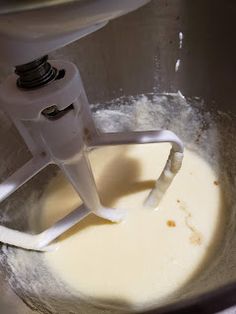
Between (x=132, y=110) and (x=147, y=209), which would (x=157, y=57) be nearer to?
(x=132, y=110)

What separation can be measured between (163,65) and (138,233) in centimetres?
30

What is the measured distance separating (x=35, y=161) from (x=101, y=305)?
23cm

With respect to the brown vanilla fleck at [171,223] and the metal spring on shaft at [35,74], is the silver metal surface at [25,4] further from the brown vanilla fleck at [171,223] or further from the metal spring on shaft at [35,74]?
the brown vanilla fleck at [171,223]

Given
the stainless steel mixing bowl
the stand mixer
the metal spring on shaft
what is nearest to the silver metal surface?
the stand mixer

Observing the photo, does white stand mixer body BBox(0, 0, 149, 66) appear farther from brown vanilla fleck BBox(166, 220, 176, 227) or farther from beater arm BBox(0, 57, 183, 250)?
brown vanilla fleck BBox(166, 220, 176, 227)

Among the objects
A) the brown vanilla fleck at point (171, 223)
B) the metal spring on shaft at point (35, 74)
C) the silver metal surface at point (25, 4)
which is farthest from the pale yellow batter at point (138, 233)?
the silver metal surface at point (25, 4)

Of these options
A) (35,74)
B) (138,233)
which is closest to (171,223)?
(138,233)

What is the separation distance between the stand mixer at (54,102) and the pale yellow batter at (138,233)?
0.11 feet

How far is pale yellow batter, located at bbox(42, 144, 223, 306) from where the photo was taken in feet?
2.01

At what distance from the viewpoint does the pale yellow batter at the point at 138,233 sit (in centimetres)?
61

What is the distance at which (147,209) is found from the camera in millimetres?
688

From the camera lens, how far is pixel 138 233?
665 mm

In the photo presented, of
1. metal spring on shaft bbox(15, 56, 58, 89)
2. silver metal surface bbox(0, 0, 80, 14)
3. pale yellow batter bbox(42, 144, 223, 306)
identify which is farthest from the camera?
pale yellow batter bbox(42, 144, 223, 306)

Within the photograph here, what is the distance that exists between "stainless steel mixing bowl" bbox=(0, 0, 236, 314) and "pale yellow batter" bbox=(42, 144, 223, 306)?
0.11 ft
